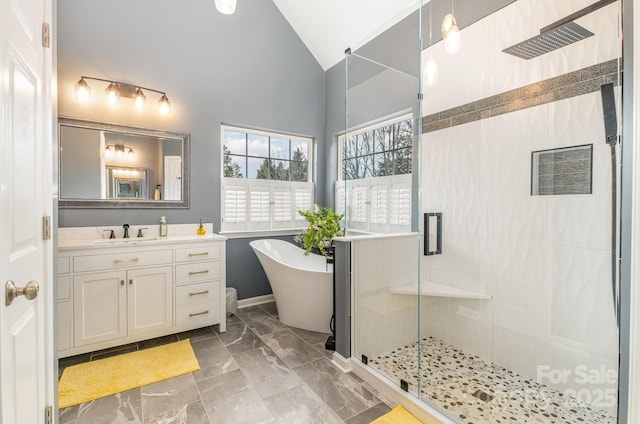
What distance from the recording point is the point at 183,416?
65.9 inches

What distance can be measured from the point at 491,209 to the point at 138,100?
3266 millimetres

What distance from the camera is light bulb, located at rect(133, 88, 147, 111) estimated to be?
2.77 meters

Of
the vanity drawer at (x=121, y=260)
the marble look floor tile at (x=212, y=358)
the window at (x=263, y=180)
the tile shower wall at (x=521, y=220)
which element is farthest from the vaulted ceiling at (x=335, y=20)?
the marble look floor tile at (x=212, y=358)

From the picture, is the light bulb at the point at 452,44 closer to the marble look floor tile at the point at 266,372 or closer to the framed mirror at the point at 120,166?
the framed mirror at the point at 120,166

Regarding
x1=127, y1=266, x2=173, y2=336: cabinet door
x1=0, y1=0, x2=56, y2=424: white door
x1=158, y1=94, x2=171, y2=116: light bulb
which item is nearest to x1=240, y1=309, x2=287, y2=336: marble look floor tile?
x1=127, y1=266, x2=173, y2=336: cabinet door

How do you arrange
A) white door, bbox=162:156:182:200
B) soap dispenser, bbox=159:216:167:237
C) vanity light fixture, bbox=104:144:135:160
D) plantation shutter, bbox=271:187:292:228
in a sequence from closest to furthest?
1. vanity light fixture, bbox=104:144:135:160
2. soap dispenser, bbox=159:216:167:237
3. white door, bbox=162:156:182:200
4. plantation shutter, bbox=271:187:292:228

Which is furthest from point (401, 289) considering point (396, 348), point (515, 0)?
point (515, 0)

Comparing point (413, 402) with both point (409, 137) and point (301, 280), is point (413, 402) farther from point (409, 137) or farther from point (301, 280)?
point (409, 137)

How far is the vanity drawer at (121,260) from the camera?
7.25 feet

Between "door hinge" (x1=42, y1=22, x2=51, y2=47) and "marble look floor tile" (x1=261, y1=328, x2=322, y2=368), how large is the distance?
228cm

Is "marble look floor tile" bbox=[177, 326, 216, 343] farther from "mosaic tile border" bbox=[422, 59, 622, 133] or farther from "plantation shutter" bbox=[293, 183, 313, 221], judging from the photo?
"mosaic tile border" bbox=[422, 59, 622, 133]

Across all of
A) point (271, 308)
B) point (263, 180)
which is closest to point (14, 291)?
point (271, 308)

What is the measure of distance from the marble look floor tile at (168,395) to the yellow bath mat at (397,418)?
1.13 m

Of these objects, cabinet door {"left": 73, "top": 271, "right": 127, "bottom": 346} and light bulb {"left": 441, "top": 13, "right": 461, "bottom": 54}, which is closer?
light bulb {"left": 441, "top": 13, "right": 461, "bottom": 54}
